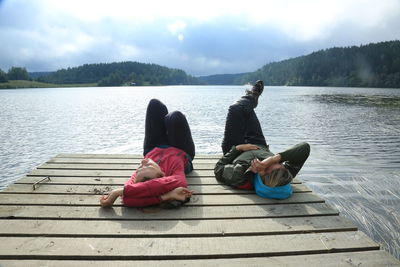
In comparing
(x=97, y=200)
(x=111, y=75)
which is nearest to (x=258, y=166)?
(x=97, y=200)

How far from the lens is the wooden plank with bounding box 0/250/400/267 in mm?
2772

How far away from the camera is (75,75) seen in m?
163

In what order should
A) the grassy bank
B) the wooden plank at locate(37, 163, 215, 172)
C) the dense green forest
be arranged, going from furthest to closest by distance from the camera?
the dense green forest → the grassy bank → the wooden plank at locate(37, 163, 215, 172)

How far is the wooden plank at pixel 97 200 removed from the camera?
13.9 feet

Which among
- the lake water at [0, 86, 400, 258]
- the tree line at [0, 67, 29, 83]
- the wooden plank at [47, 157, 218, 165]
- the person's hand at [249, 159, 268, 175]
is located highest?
the tree line at [0, 67, 29, 83]

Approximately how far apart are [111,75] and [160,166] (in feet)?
536

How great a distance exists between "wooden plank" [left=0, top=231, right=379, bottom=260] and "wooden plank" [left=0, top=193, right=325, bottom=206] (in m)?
1.01

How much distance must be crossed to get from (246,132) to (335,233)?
108 inches

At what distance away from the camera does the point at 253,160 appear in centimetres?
447

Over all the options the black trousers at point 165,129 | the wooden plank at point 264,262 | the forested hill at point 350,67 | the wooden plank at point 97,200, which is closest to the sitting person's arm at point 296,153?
the wooden plank at point 97,200

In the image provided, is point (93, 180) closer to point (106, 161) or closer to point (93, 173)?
point (93, 173)

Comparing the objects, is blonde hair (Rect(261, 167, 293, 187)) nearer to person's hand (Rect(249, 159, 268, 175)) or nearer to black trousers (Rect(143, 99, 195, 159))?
person's hand (Rect(249, 159, 268, 175))

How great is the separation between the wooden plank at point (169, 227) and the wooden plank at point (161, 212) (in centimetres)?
14

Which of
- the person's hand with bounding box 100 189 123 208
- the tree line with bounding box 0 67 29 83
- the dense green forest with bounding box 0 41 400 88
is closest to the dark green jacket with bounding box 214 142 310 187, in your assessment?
the person's hand with bounding box 100 189 123 208
